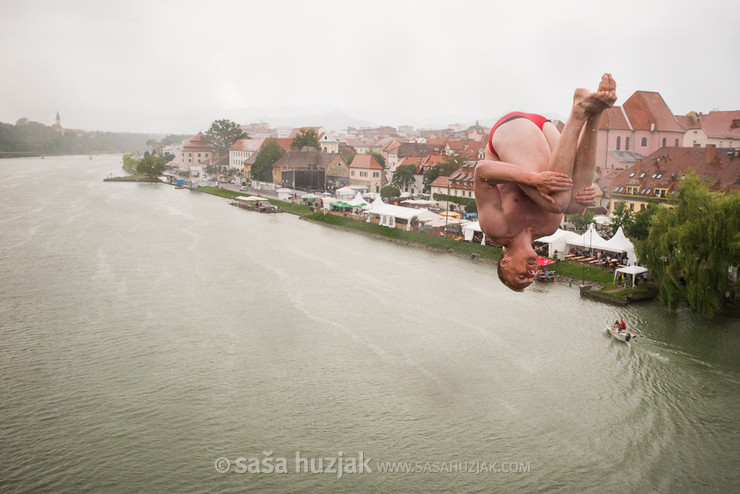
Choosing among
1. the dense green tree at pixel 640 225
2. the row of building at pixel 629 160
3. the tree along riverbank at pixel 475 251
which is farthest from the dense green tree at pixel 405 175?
the dense green tree at pixel 640 225

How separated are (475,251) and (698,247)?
23.0 feet

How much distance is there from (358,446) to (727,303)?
9.13 meters

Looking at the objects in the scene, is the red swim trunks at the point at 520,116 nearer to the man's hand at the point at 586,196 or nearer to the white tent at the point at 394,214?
the man's hand at the point at 586,196

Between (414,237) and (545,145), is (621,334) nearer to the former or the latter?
(414,237)

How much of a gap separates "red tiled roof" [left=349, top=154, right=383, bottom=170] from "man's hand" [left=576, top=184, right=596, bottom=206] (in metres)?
31.8

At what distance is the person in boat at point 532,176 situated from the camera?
4.23ft

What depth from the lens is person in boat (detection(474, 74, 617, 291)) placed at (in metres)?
1.29

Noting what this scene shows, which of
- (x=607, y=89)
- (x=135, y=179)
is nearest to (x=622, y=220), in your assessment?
(x=607, y=89)

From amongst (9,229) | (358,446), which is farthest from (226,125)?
(358,446)

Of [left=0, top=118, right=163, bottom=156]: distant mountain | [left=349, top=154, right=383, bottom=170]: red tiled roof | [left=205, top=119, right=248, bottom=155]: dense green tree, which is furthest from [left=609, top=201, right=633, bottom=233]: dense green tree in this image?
[left=0, top=118, right=163, bottom=156]: distant mountain

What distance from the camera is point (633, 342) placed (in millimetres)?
10719

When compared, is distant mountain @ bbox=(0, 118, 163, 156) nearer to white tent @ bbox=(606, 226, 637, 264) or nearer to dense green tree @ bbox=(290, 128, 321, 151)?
dense green tree @ bbox=(290, 128, 321, 151)

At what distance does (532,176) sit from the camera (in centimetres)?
131

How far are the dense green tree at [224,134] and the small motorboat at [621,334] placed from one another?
47.5 m
